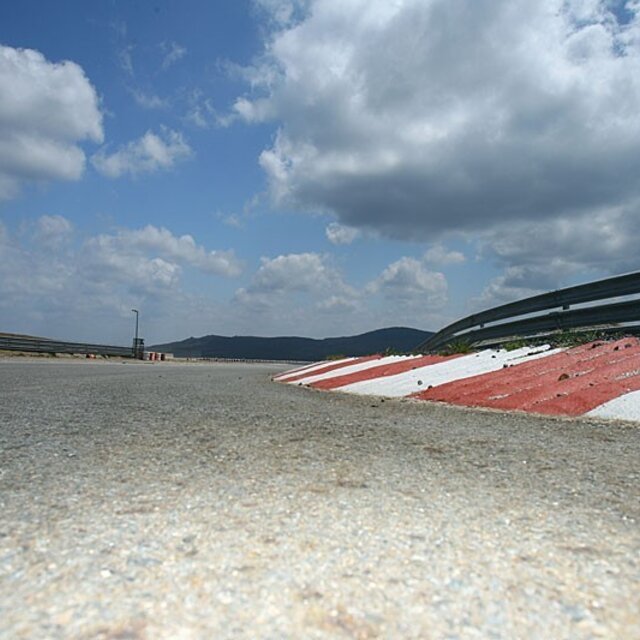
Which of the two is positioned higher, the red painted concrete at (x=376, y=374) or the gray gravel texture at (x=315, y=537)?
the red painted concrete at (x=376, y=374)

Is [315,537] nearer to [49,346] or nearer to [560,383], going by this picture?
[560,383]

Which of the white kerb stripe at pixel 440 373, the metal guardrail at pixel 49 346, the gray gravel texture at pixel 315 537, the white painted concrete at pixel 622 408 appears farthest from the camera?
the metal guardrail at pixel 49 346

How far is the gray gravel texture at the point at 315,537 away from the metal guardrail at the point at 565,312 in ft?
15.9

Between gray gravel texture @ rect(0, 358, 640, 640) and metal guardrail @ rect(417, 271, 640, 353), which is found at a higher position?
metal guardrail @ rect(417, 271, 640, 353)

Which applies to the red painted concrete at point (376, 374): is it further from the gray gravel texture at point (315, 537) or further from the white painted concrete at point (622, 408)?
the gray gravel texture at point (315, 537)

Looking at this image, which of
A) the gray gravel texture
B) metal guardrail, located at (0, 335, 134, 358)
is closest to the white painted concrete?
the gray gravel texture

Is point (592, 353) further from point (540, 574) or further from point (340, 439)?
point (540, 574)

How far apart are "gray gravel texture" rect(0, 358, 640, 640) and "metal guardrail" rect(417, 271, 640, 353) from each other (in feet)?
15.9

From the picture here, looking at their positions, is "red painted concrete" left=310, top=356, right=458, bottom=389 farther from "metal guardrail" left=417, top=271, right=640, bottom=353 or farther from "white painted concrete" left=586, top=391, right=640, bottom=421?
"white painted concrete" left=586, top=391, right=640, bottom=421

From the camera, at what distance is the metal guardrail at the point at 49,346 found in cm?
2889

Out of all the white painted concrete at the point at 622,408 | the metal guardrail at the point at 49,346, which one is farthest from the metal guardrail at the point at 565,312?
the metal guardrail at the point at 49,346

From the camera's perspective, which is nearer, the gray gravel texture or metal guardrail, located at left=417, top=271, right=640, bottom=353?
the gray gravel texture

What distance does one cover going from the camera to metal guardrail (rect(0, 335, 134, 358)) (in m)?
28.9

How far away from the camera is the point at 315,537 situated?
5.39 feet
